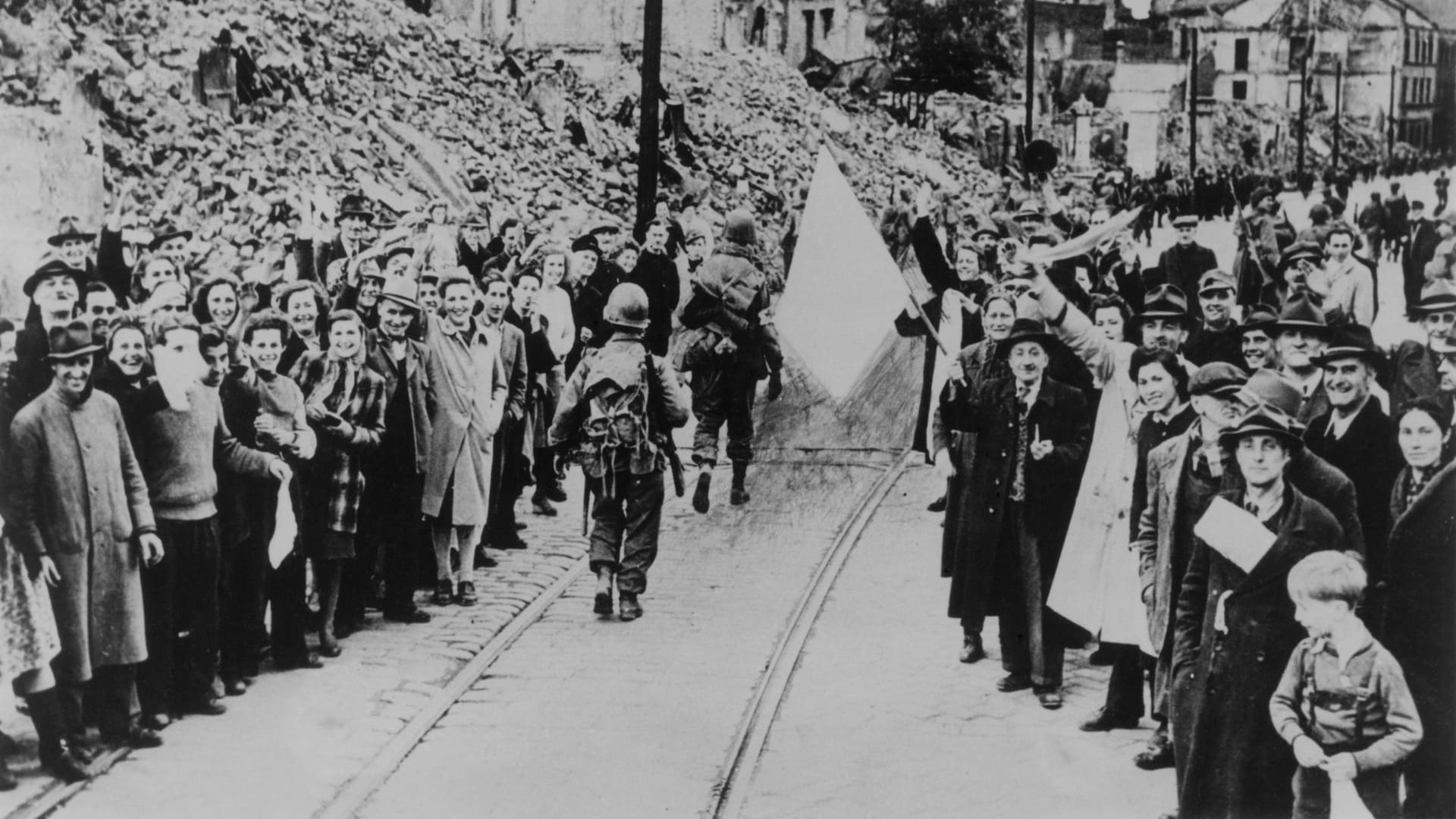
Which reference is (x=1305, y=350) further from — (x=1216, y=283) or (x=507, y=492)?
(x=507, y=492)

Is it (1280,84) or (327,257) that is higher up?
(1280,84)

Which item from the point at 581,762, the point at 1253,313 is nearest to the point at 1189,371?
the point at 1253,313

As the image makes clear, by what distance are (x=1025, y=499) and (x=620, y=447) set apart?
8.75ft

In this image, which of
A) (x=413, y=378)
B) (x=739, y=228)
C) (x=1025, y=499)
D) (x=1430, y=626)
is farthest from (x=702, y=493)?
(x=1430, y=626)

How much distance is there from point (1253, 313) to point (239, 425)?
5279mm

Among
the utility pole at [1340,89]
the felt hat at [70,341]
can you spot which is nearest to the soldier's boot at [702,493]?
the felt hat at [70,341]

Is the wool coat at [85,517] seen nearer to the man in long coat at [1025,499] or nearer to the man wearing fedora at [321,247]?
the man in long coat at [1025,499]

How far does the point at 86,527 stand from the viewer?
24.6 ft

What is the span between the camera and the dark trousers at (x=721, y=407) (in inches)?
530

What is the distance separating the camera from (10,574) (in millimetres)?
7105

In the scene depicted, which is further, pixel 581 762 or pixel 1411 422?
pixel 581 762

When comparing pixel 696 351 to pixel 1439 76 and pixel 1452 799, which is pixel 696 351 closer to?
pixel 1439 76

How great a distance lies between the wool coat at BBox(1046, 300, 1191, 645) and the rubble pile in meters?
6.82

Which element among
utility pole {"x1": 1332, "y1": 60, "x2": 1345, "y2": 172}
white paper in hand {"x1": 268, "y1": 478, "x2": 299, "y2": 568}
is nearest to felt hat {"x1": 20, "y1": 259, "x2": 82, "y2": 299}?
white paper in hand {"x1": 268, "y1": 478, "x2": 299, "y2": 568}
